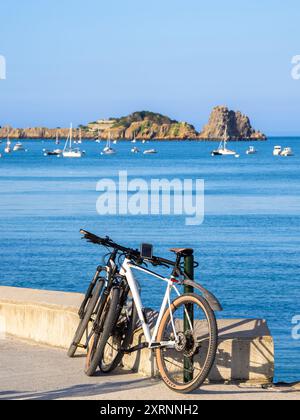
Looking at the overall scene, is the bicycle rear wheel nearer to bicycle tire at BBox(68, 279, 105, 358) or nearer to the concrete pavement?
the concrete pavement

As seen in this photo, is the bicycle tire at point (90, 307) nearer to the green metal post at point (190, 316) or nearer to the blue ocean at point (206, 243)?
the green metal post at point (190, 316)

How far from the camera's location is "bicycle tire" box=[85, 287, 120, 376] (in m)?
8.55

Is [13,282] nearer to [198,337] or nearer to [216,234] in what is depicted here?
[216,234]

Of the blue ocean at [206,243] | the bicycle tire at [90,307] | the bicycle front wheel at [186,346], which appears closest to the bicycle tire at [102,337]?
the bicycle tire at [90,307]

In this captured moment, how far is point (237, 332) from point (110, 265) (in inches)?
48.0

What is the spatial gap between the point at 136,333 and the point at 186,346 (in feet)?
2.63

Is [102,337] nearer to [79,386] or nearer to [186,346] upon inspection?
[79,386]

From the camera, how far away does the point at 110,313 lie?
8578mm

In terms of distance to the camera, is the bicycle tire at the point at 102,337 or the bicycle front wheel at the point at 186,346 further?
the bicycle tire at the point at 102,337

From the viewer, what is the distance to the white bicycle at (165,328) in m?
7.88

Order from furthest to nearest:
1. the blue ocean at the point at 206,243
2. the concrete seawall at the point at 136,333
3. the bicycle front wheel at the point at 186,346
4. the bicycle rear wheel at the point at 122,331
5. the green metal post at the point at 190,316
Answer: the blue ocean at the point at 206,243 < the bicycle rear wheel at the point at 122,331 < the concrete seawall at the point at 136,333 < the green metal post at the point at 190,316 < the bicycle front wheel at the point at 186,346

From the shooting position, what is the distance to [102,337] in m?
8.52

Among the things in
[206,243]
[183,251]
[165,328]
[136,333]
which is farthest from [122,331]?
[206,243]

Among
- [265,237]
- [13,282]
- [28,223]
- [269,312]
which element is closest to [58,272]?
[13,282]
